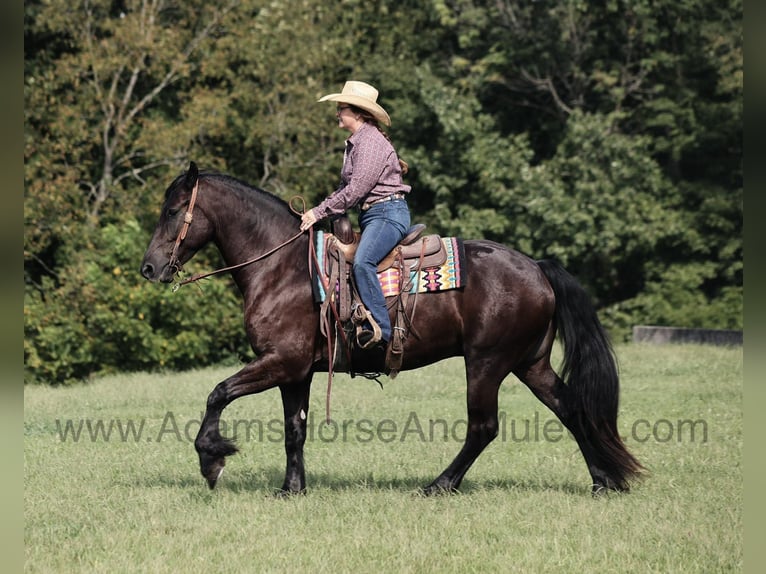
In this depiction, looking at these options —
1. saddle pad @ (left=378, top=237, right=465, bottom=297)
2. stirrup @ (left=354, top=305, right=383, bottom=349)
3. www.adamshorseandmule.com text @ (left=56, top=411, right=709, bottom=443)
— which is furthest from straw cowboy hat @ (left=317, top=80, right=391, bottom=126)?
www.adamshorseandmule.com text @ (left=56, top=411, right=709, bottom=443)

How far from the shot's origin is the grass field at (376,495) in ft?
18.3

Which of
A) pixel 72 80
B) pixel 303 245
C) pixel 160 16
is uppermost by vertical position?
pixel 160 16

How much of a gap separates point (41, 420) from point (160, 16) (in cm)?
1388

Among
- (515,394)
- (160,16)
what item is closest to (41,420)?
(515,394)

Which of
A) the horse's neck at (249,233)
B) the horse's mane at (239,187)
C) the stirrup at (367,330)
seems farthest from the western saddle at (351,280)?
the horse's mane at (239,187)

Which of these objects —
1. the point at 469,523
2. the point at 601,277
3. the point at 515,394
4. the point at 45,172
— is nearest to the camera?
the point at 469,523

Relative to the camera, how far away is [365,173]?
6926 millimetres

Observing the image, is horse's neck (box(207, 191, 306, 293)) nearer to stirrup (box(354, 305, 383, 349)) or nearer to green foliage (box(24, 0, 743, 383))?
stirrup (box(354, 305, 383, 349))

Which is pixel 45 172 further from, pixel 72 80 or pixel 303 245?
pixel 303 245

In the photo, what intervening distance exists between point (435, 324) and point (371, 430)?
3719 millimetres

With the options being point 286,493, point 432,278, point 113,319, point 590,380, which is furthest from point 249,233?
point 113,319

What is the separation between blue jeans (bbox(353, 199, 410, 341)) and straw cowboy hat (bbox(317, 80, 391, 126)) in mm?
645

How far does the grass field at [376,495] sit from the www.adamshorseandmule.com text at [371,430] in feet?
0.12

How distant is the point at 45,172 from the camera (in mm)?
19797
